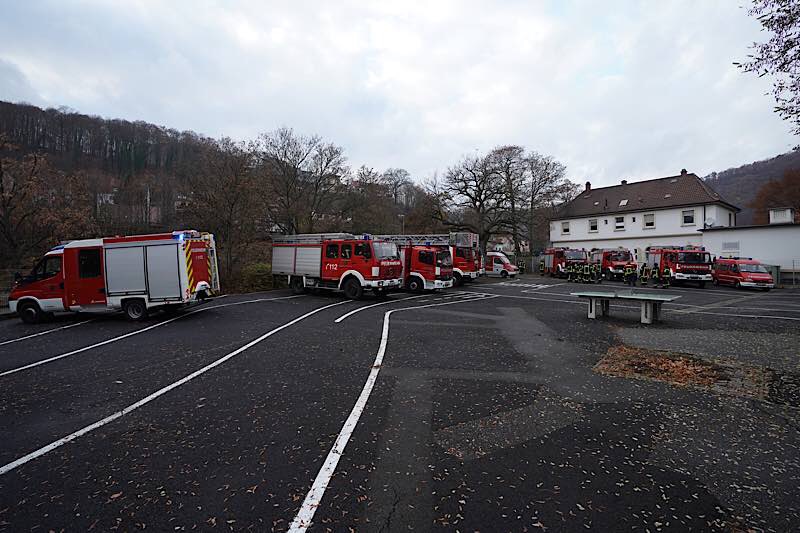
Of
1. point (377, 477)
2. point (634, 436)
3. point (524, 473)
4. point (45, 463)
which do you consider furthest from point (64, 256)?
point (634, 436)

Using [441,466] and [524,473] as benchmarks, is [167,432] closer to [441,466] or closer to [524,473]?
[441,466]

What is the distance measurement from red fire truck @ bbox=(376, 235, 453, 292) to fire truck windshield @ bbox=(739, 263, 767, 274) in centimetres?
1844

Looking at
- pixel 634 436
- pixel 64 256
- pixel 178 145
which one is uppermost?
pixel 178 145

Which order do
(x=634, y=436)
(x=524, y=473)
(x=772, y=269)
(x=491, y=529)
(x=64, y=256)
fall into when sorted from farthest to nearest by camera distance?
1. (x=772, y=269)
2. (x=64, y=256)
3. (x=634, y=436)
4. (x=524, y=473)
5. (x=491, y=529)

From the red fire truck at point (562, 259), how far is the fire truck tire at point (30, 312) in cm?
3076

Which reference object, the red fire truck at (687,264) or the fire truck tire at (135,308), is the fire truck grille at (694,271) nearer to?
the red fire truck at (687,264)

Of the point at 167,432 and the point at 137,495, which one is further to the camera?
the point at 167,432

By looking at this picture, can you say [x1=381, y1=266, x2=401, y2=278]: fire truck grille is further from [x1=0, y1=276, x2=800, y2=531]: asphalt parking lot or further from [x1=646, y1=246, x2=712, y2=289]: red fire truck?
[x1=646, y1=246, x2=712, y2=289]: red fire truck

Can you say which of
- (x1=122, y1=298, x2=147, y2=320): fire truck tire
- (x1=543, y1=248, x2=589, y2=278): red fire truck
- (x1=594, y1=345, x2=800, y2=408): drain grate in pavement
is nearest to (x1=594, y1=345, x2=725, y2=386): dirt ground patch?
(x1=594, y1=345, x2=800, y2=408): drain grate in pavement

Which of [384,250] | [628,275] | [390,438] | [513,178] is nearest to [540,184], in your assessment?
[513,178]

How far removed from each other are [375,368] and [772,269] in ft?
103

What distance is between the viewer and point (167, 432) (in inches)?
177

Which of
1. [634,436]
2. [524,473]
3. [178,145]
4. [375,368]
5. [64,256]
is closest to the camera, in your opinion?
[524,473]

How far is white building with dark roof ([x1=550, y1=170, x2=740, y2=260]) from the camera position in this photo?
35875 mm
